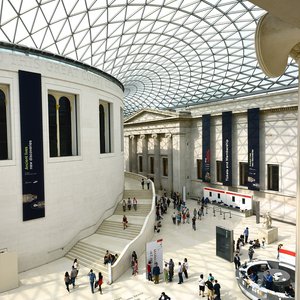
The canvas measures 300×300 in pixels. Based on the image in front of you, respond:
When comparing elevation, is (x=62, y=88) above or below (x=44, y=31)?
below

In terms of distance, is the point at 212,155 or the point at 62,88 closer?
the point at 62,88

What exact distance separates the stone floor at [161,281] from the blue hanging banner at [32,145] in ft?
13.2

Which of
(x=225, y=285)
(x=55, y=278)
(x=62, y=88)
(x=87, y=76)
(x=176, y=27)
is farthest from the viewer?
(x=176, y=27)

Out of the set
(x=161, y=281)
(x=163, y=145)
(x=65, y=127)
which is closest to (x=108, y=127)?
(x=65, y=127)

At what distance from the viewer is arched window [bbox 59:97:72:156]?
70.5 ft

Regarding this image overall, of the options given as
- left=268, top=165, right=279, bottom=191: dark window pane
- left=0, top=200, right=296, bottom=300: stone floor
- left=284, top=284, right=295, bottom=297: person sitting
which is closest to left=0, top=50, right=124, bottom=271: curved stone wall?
left=0, top=200, right=296, bottom=300: stone floor

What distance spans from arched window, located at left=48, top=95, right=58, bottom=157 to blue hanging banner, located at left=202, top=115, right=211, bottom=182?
22.2 metres

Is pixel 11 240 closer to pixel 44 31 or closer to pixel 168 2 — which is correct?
pixel 44 31

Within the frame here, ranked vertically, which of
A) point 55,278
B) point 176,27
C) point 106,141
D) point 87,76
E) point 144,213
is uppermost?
point 176,27

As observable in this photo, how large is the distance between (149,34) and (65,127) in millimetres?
16081

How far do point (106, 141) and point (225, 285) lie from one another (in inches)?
673

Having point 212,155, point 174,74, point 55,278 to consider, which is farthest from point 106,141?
point 174,74

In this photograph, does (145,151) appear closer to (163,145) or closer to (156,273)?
(163,145)

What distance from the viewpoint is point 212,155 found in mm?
37500
